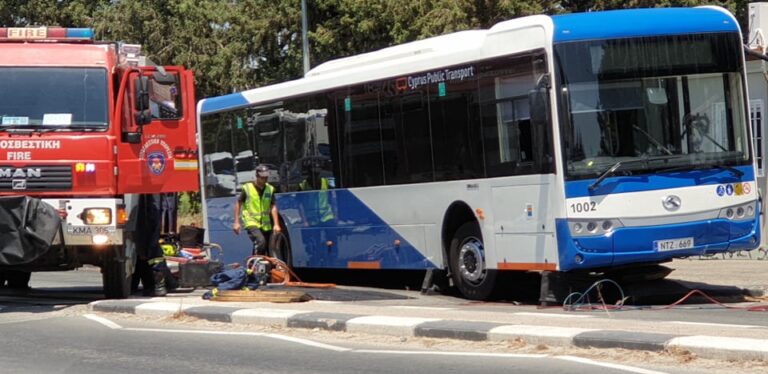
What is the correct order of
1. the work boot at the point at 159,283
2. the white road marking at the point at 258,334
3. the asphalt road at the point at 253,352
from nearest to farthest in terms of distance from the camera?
the asphalt road at the point at 253,352 < the white road marking at the point at 258,334 < the work boot at the point at 159,283

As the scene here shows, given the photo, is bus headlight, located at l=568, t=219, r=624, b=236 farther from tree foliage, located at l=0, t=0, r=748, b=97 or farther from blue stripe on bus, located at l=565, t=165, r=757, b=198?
tree foliage, located at l=0, t=0, r=748, b=97

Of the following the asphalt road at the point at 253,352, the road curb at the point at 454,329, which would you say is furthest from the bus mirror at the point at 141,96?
the asphalt road at the point at 253,352

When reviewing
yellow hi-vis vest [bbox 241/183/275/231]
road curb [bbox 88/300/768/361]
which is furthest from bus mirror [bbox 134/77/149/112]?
yellow hi-vis vest [bbox 241/183/275/231]

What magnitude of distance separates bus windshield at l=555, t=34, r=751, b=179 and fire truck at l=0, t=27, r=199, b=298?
183 inches

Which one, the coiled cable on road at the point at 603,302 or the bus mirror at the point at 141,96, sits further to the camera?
the bus mirror at the point at 141,96

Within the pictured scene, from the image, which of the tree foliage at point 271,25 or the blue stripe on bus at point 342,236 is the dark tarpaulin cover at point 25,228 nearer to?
the blue stripe on bus at point 342,236

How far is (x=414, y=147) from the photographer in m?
17.5

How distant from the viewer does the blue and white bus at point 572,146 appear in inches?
571

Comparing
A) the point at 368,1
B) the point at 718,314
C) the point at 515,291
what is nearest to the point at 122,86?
the point at 515,291

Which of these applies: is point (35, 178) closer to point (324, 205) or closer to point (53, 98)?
point (53, 98)

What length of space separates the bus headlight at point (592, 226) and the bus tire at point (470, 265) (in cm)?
185

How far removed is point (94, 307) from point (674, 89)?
696 centimetres

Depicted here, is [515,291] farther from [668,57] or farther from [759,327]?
[759,327]

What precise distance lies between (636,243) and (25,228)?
262 inches
